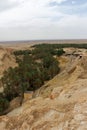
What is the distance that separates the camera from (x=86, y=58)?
3481cm

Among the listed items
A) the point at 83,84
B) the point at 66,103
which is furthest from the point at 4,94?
the point at 66,103

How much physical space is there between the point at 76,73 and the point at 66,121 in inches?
603

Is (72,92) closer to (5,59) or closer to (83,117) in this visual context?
(83,117)

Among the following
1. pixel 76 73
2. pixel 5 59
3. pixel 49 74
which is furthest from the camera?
pixel 5 59

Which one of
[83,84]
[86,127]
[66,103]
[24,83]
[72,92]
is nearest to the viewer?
[86,127]

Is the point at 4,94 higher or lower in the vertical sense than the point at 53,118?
lower

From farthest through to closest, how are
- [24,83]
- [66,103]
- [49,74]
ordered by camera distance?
[49,74] → [24,83] → [66,103]

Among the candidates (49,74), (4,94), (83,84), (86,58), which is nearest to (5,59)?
(49,74)

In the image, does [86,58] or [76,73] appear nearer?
[76,73]

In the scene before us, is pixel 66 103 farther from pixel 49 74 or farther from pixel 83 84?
pixel 49 74

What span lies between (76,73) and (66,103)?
510 inches

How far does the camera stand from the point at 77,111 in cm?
1805

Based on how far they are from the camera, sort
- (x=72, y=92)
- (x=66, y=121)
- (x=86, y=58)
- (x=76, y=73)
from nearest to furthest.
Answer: (x=66, y=121)
(x=72, y=92)
(x=76, y=73)
(x=86, y=58)

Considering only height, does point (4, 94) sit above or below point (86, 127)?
below
